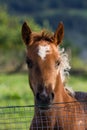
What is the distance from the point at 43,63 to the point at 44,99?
0.47 m

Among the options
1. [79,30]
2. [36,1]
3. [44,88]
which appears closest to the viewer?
[44,88]

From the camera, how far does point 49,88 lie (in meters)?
6.12

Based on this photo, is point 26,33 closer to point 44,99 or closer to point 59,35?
point 59,35

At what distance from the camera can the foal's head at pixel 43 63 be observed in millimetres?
6082

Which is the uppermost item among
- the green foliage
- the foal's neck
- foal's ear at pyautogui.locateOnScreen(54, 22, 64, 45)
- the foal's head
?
foal's ear at pyautogui.locateOnScreen(54, 22, 64, 45)

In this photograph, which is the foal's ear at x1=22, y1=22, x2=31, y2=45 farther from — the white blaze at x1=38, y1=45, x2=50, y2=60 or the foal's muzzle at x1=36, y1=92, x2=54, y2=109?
the foal's muzzle at x1=36, y1=92, x2=54, y2=109

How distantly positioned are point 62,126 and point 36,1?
102055 mm

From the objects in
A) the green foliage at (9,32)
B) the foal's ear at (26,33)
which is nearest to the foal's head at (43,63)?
the foal's ear at (26,33)

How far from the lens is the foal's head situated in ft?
20.0

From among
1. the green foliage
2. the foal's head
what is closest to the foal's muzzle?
the foal's head

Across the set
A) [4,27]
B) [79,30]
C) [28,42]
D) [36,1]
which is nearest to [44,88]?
[28,42]

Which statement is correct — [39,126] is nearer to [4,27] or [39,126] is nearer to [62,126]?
[62,126]

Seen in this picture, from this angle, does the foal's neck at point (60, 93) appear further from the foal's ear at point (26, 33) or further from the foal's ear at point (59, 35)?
the foal's ear at point (26, 33)

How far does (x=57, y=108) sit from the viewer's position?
638cm
